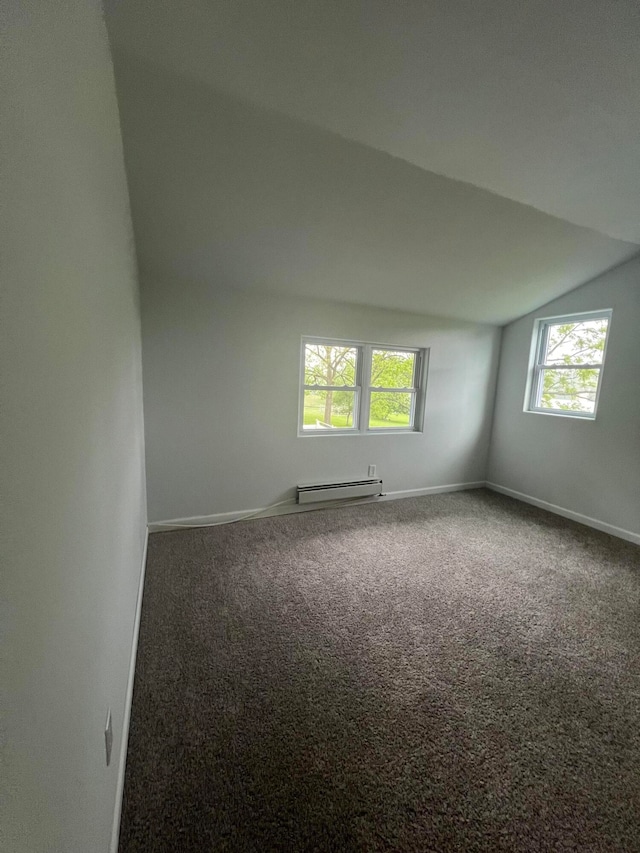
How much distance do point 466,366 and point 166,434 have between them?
3.45 m

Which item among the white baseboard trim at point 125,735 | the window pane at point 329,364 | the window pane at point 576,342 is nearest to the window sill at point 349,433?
the window pane at point 329,364

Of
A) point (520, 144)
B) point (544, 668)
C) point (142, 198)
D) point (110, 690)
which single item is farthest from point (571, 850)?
point (142, 198)

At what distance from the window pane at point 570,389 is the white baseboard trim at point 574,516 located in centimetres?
108

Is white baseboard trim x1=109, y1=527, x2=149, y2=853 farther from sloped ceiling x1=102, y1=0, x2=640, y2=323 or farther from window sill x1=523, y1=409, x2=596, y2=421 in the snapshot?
window sill x1=523, y1=409, x2=596, y2=421

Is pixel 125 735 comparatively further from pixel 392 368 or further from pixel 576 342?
pixel 576 342

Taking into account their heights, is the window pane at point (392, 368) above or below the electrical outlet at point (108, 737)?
above

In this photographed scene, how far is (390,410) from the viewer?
12.7ft

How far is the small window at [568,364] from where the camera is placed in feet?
11.0

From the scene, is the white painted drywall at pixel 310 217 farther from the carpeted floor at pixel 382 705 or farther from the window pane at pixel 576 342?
the carpeted floor at pixel 382 705

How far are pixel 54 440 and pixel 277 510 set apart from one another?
293 centimetres

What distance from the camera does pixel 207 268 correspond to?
261cm

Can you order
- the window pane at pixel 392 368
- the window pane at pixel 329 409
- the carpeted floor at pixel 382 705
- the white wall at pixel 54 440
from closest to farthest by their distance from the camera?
the white wall at pixel 54 440 → the carpeted floor at pixel 382 705 → the window pane at pixel 329 409 → the window pane at pixel 392 368

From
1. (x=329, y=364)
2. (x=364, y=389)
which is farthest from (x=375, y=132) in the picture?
(x=364, y=389)

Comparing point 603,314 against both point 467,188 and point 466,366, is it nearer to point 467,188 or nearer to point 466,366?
point 466,366
